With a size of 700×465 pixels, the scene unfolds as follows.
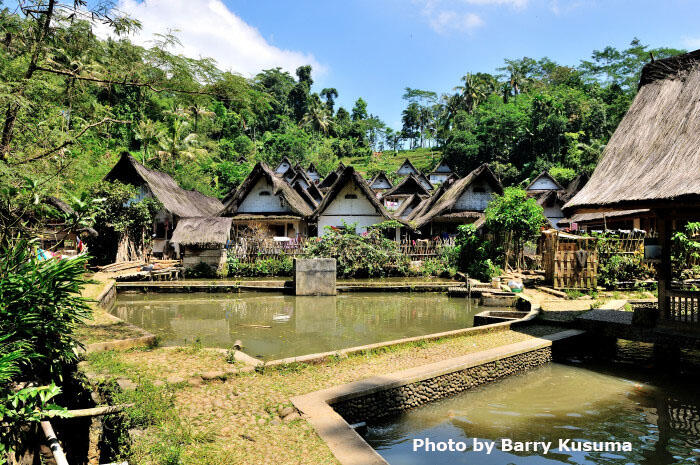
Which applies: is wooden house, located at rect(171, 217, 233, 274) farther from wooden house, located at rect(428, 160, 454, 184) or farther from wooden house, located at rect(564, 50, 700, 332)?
wooden house, located at rect(428, 160, 454, 184)

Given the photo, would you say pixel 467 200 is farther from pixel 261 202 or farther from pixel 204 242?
pixel 204 242

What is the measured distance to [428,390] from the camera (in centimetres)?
607

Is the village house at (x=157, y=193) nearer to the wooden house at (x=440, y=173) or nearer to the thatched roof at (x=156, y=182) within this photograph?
the thatched roof at (x=156, y=182)

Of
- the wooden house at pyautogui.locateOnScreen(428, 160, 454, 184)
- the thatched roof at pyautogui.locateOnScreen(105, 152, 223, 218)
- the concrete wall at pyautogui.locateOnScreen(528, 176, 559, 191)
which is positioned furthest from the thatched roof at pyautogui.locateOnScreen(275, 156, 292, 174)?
the concrete wall at pyautogui.locateOnScreen(528, 176, 559, 191)

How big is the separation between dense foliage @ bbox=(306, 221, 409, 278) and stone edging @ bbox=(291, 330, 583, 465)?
11369mm

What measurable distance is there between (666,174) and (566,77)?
191 ft

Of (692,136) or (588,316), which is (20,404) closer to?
(588,316)

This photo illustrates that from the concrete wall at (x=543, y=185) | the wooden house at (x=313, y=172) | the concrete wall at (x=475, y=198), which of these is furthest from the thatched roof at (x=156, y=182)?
the wooden house at (x=313, y=172)

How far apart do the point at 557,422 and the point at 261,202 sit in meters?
21.0

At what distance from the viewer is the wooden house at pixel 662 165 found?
7.47 meters

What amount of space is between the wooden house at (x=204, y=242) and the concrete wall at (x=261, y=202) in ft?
14.8

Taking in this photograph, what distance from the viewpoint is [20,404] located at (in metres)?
4.00

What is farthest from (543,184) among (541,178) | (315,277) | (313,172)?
(315,277)

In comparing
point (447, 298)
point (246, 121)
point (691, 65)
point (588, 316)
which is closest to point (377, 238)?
point (447, 298)
